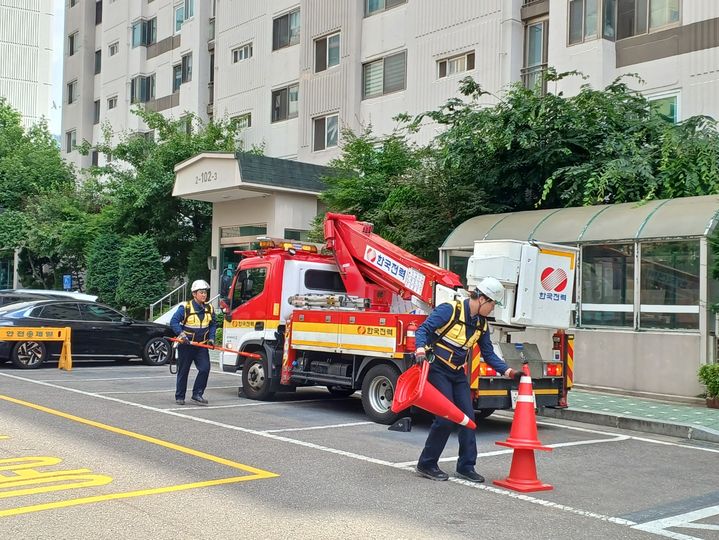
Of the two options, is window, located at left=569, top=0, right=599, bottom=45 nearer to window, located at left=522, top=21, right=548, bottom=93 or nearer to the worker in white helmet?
window, located at left=522, top=21, right=548, bottom=93

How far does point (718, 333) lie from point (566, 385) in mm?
3655

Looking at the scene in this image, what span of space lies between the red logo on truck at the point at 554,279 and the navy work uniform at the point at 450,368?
11.2 ft

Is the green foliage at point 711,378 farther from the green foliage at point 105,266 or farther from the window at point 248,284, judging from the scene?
the green foliage at point 105,266

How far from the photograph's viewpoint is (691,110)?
1947cm

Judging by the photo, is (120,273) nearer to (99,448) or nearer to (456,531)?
(99,448)

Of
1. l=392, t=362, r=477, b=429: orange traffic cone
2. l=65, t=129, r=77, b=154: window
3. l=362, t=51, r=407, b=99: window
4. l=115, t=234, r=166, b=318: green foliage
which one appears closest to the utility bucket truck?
l=392, t=362, r=477, b=429: orange traffic cone

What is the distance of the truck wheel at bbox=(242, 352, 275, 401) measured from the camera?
42.9 ft

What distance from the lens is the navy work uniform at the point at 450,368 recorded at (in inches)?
301

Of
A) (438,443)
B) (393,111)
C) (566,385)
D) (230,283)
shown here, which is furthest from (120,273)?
(438,443)

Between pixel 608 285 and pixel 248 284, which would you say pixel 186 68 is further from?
pixel 608 285

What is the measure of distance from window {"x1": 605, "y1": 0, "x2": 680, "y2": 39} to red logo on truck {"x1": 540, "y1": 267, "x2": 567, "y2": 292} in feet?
37.6

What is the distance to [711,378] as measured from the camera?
1270 centimetres

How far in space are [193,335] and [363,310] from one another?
250cm

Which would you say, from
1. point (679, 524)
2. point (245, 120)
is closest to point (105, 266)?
point (245, 120)
